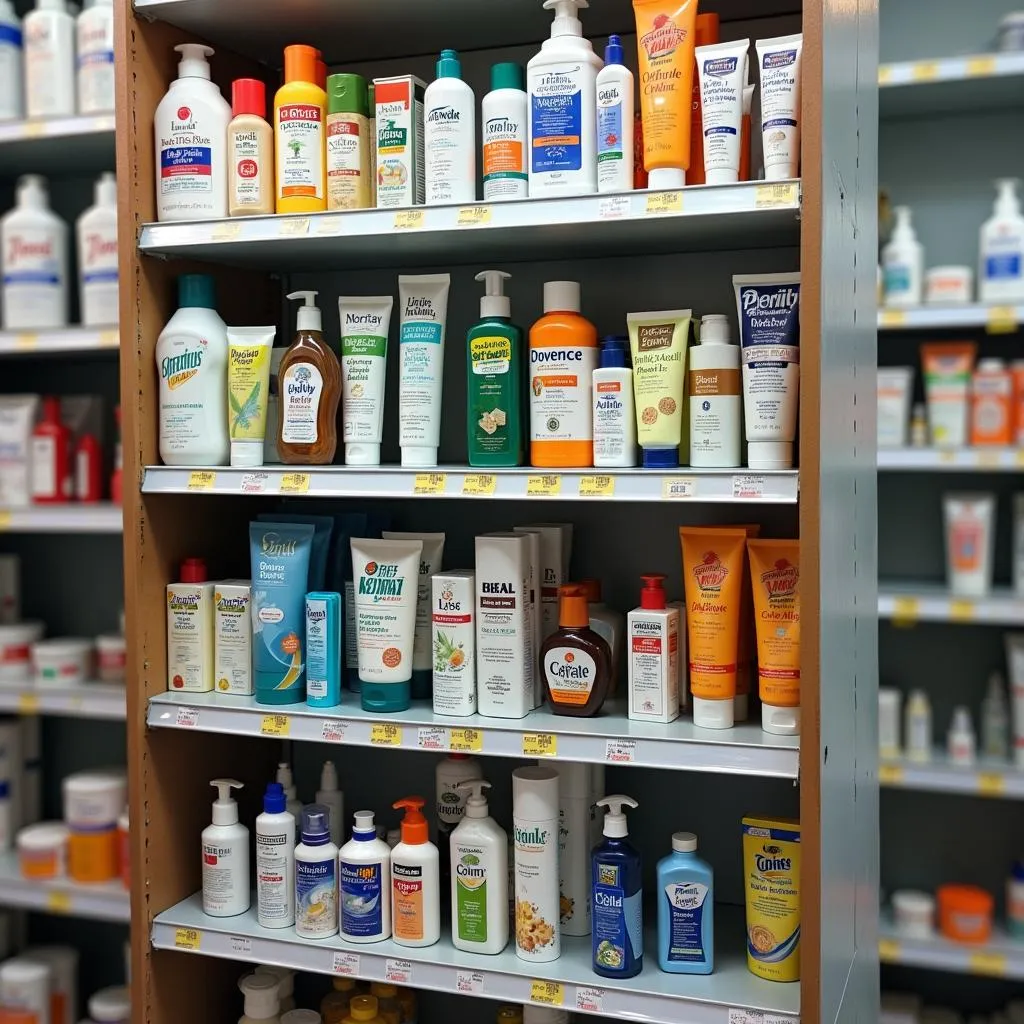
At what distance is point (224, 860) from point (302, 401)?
721 millimetres

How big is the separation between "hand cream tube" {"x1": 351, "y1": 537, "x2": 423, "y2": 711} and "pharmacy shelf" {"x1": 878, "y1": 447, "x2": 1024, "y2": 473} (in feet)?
3.64

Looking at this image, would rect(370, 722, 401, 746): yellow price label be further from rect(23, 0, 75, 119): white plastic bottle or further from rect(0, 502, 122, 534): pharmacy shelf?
rect(23, 0, 75, 119): white plastic bottle

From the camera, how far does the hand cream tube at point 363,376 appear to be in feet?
5.61

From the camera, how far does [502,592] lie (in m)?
1.62

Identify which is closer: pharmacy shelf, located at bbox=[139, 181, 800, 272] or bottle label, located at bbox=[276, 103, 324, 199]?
pharmacy shelf, located at bbox=[139, 181, 800, 272]

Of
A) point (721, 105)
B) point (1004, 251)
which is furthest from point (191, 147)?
point (1004, 251)

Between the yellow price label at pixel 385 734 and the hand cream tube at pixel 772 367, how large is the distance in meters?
0.63

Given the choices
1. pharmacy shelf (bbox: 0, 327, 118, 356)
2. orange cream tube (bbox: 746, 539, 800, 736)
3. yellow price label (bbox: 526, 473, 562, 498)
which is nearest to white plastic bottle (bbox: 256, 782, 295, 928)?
yellow price label (bbox: 526, 473, 562, 498)

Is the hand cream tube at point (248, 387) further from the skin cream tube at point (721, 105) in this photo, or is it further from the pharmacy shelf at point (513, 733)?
the skin cream tube at point (721, 105)

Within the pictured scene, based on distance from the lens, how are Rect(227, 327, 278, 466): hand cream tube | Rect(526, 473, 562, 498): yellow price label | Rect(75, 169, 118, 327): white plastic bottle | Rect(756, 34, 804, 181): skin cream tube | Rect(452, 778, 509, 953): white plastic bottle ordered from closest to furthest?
Rect(756, 34, 804, 181): skin cream tube → Rect(526, 473, 562, 498): yellow price label → Rect(452, 778, 509, 953): white plastic bottle → Rect(227, 327, 278, 466): hand cream tube → Rect(75, 169, 118, 327): white plastic bottle

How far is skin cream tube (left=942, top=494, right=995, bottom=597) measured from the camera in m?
2.33

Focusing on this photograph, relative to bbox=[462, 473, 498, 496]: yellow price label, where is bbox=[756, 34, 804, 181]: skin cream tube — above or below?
above

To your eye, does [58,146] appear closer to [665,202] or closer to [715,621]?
[665,202]

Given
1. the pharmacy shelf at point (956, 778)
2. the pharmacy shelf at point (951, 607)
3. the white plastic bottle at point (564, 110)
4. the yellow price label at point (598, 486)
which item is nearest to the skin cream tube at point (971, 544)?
the pharmacy shelf at point (951, 607)
